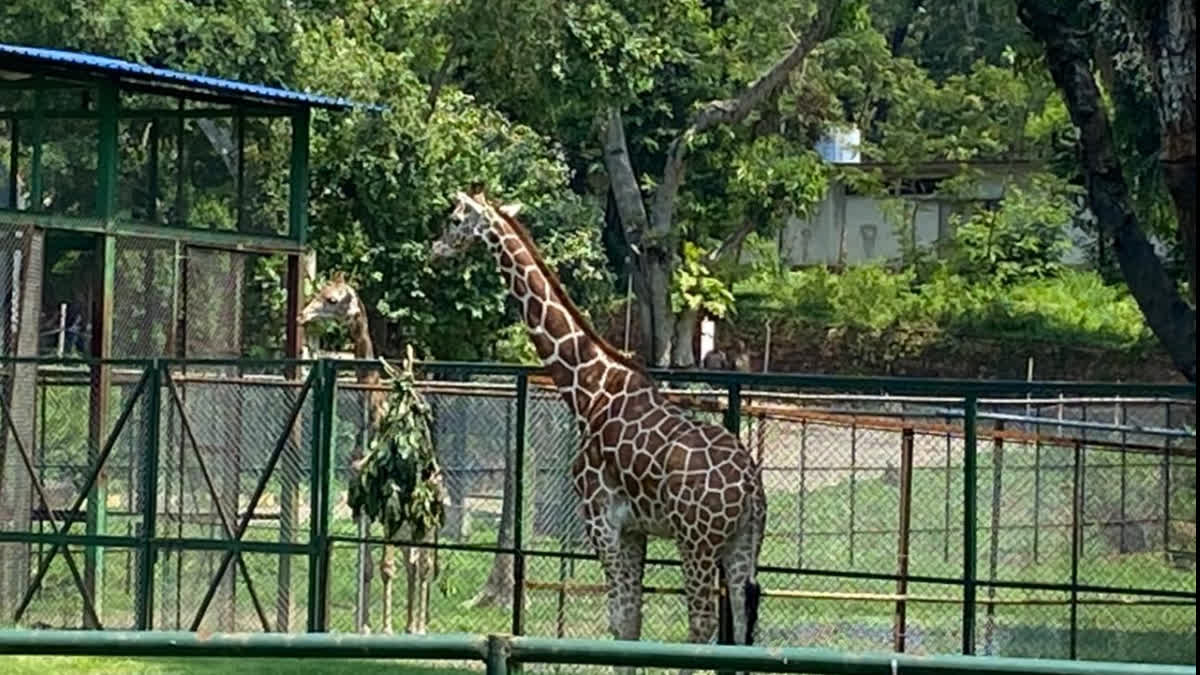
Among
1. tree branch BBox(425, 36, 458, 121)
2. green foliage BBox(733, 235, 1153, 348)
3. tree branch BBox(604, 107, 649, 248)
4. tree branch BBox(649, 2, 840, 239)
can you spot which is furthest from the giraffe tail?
green foliage BBox(733, 235, 1153, 348)

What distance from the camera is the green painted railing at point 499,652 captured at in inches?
183

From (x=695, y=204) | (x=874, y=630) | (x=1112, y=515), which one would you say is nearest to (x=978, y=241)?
(x=695, y=204)

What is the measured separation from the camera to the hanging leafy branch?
1302cm

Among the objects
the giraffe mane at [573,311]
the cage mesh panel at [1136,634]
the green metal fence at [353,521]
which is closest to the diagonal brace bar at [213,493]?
the green metal fence at [353,521]

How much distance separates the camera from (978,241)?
4050 cm

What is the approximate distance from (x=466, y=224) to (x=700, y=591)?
2793 mm

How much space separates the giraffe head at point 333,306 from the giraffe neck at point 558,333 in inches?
116

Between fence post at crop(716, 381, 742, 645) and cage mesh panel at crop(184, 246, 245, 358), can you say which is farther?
cage mesh panel at crop(184, 246, 245, 358)

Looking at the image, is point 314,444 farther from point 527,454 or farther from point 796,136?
point 796,136

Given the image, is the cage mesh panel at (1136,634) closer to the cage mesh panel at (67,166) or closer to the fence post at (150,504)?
the fence post at (150,504)

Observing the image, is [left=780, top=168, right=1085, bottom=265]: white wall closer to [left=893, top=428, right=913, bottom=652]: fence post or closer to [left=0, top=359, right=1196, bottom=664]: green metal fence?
[left=0, top=359, right=1196, bottom=664]: green metal fence

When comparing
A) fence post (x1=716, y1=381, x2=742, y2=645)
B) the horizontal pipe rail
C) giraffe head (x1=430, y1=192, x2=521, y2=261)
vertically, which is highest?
giraffe head (x1=430, y1=192, x2=521, y2=261)

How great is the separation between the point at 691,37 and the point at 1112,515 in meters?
15.7

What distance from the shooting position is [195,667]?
1232 centimetres
